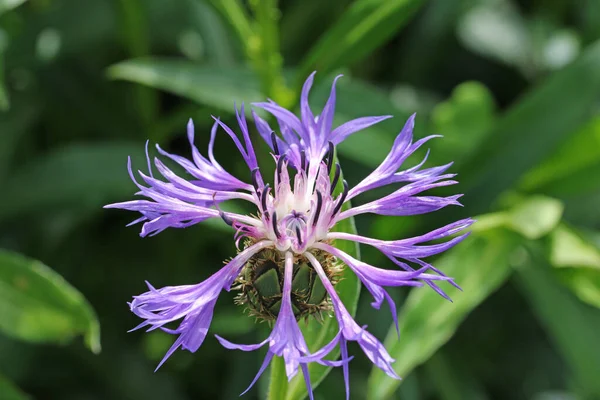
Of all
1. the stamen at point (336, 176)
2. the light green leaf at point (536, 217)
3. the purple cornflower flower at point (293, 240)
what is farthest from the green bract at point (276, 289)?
the light green leaf at point (536, 217)

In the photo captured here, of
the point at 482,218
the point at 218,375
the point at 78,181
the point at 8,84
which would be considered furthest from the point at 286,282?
the point at 8,84

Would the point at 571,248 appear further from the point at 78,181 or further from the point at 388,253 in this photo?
the point at 78,181

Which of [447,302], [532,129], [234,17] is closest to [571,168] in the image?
[532,129]

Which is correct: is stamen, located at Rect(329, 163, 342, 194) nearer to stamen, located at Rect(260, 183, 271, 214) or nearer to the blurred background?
stamen, located at Rect(260, 183, 271, 214)

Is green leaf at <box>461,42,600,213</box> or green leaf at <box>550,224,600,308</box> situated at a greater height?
green leaf at <box>461,42,600,213</box>

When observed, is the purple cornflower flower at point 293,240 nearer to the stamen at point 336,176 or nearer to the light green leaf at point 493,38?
the stamen at point 336,176

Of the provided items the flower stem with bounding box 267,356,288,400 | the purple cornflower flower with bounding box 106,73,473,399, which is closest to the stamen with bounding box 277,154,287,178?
the purple cornflower flower with bounding box 106,73,473,399

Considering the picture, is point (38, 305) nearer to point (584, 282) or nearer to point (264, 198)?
point (264, 198)
